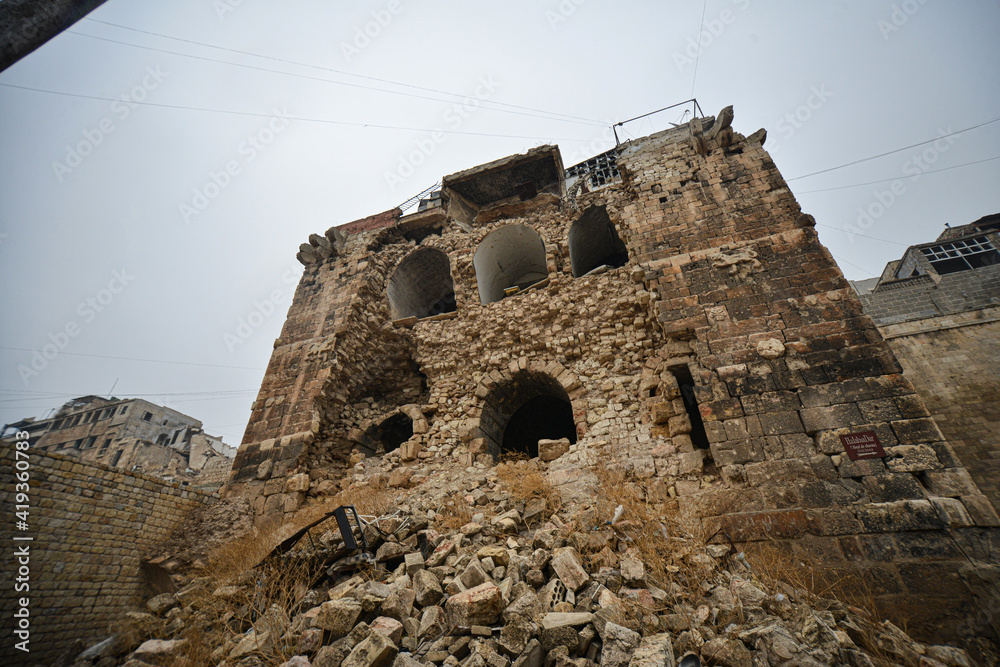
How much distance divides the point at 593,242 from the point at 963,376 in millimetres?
9987

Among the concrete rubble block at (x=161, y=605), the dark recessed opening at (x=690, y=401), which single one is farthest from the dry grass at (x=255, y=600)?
the dark recessed opening at (x=690, y=401)

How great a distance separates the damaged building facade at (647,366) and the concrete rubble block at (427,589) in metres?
2.33

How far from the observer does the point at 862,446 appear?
388cm

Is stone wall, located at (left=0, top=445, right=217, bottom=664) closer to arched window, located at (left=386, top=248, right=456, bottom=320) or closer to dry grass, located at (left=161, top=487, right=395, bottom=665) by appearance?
dry grass, located at (left=161, top=487, right=395, bottom=665)

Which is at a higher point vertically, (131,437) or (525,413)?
(131,437)

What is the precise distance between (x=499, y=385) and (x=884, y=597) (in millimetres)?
5336

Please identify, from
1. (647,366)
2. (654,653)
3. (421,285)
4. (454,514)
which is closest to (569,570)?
(654,653)

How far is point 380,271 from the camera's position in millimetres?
9570

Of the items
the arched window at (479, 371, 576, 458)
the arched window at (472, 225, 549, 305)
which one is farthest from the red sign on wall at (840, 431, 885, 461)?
the arched window at (472, 225, 549, 305)

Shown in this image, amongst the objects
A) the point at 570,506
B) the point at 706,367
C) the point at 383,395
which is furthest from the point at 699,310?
the point at 383,395

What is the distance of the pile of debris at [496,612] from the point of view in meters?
2.13

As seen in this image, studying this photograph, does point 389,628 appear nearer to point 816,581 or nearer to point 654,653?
point 654,653

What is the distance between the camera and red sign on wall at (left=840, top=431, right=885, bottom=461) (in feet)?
12.5

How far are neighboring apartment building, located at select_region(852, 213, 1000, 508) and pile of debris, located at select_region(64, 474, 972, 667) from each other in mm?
10397
